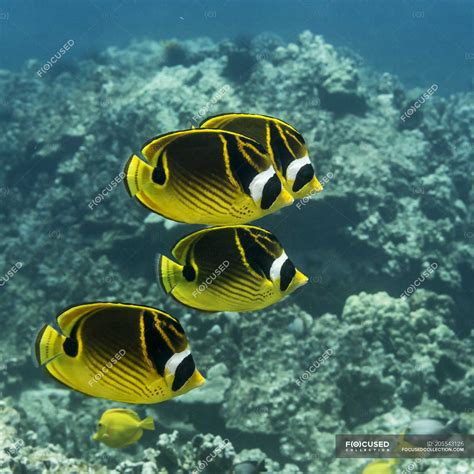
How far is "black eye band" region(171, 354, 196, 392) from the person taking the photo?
4.56 ft

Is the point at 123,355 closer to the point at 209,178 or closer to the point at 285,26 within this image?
the point at 209,178

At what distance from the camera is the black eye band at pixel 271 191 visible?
1.41 meters

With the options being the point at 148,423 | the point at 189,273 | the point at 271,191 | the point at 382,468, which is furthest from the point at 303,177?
the point at 382,468

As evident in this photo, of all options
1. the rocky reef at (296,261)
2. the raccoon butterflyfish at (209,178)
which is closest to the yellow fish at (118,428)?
the rocky reef at (296,261)

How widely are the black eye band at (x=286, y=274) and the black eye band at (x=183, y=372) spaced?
42 centimetres

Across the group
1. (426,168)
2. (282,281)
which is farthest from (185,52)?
(282,281)

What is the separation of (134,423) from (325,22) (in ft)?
215

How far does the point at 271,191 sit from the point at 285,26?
5665cm

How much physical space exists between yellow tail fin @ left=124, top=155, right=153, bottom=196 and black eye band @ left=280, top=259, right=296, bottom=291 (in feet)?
1.85

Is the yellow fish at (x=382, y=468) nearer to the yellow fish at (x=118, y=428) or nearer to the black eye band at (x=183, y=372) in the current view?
the yellow fish at (x=118, y=428)

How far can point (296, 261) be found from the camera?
841 cm

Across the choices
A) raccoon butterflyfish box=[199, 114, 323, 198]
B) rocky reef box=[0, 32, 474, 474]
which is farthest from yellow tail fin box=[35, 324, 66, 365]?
rocky reef box=[0, 32, 474, 474]

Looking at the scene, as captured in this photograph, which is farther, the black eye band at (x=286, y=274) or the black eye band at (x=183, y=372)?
the black eye band at (x=286, y=274)

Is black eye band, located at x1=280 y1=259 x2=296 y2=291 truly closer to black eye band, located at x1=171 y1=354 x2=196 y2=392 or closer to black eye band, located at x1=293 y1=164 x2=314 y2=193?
black eye band, located at x1=293 y1=164 x2=314 y2=193
